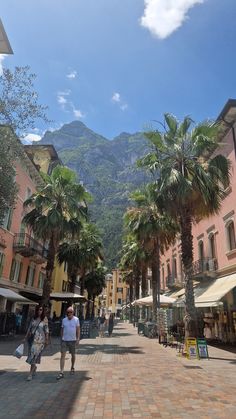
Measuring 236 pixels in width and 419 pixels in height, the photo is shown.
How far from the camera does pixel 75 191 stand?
21906 mm

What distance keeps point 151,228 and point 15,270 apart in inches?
462

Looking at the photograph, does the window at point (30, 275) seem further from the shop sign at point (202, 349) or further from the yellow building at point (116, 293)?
the yellow building at point (116, 293)

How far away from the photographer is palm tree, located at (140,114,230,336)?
49.9ft

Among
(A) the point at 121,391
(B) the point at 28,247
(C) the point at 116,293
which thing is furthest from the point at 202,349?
(C) the point at 116,293

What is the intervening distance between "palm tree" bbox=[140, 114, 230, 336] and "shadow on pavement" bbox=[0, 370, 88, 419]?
764cm

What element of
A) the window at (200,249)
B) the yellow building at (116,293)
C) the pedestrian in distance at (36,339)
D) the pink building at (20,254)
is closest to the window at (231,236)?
the window at (200,249)

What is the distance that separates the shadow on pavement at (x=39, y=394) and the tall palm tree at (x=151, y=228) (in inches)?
Answer: 667

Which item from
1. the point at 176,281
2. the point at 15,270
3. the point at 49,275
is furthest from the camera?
the point at 176,281

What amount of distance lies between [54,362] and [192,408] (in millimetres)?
7128

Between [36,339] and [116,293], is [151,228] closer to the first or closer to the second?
[36,339]

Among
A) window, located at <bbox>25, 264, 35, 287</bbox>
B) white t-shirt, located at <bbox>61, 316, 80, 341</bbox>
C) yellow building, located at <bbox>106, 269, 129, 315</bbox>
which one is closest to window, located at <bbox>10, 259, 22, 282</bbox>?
window, located at <bbox>25, 264, 35, 287</bbox>

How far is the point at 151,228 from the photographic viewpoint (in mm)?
25750

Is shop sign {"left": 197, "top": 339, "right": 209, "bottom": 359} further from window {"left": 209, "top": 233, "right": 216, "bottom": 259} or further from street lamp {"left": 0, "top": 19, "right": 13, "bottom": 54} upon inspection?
street lamp {"left": 0, "top": 19, "right": 13, "bottom": 54}

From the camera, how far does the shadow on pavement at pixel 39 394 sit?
230 inches
